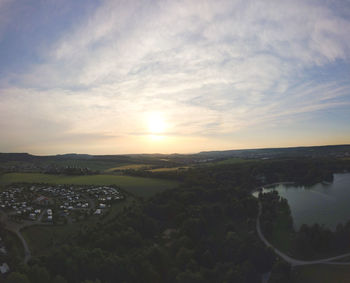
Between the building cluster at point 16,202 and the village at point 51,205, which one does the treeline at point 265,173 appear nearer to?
the village at point 51,205

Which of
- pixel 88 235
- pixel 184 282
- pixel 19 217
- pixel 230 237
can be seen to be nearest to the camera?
pixel 184 282

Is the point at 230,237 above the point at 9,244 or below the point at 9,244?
below

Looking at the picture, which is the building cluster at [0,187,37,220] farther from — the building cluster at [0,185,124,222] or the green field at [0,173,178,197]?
the green field at [0,173,178,197]

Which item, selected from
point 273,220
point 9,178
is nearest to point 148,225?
point 273,220

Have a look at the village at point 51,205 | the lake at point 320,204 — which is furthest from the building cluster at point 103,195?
the lake at point 320,204

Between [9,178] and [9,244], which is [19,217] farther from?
[9,178]

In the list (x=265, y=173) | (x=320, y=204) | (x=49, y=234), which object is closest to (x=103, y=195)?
(x=49, y=234)
